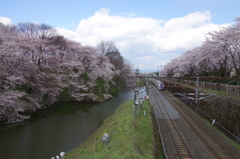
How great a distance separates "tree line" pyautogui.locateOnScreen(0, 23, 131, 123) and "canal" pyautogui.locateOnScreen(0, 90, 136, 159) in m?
2.15

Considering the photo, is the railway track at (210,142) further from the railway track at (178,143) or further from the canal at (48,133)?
the canal at (48,133)

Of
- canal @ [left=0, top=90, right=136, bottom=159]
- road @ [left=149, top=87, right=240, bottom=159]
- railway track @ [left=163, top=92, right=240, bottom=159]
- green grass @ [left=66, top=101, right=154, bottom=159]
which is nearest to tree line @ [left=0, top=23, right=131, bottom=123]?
canal @ [left=0, top=90, right=136, bottom=159]

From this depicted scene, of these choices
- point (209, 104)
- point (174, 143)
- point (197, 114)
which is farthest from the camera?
point (197, 114)

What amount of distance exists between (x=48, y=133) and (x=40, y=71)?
13.4 metres

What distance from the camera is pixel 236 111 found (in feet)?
50.1

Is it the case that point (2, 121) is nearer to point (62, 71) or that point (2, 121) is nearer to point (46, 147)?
point (46, 147)

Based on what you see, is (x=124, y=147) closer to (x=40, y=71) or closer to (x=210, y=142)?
(x=210, y=142)

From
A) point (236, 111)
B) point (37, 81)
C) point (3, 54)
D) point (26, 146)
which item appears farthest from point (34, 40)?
point (236, 111)

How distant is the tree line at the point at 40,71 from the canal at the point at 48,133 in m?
2.15

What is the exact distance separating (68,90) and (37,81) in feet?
28.3

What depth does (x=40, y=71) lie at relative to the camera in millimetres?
28125

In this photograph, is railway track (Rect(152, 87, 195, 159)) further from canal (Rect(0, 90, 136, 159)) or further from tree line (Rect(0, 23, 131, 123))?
tree line (Rect(0, 23, 131, 123))

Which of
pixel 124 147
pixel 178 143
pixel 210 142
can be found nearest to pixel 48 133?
pixel 124 147

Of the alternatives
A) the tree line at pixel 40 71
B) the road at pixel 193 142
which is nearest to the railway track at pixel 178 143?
the road at pixel 193 142
